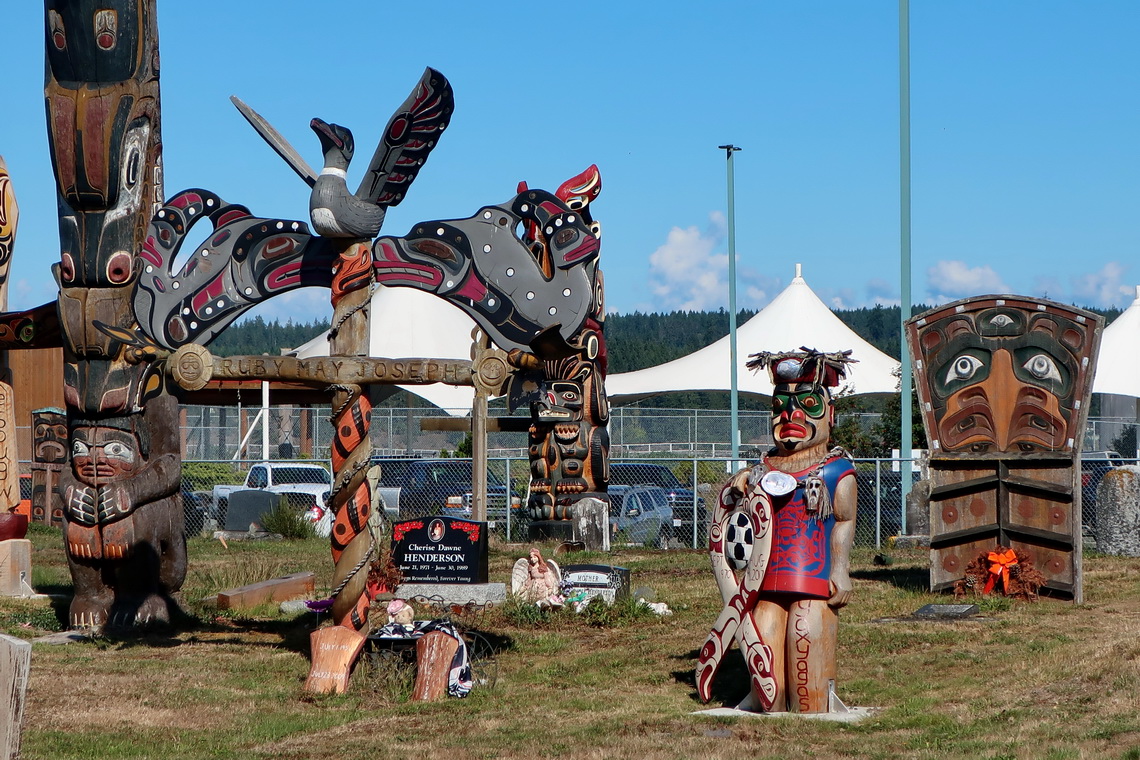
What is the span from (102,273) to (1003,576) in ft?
29.4

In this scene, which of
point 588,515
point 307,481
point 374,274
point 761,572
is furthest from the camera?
point 307,481

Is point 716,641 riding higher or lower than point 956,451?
lower

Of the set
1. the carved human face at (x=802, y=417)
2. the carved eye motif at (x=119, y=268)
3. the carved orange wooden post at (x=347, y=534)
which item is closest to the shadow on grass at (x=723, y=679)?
the carved human face at (x=802, y=417)

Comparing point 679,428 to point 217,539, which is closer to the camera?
point 217,539

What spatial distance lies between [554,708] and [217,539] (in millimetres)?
12639

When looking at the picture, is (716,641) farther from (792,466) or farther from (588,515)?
(588,515)

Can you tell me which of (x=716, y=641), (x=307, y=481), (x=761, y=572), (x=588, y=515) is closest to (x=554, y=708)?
(x=716, y=641)

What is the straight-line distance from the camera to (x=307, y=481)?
81.3 feet

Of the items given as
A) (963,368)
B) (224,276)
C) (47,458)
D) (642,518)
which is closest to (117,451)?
(224,276)

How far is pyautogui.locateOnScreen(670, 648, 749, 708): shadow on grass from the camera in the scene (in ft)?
28.9

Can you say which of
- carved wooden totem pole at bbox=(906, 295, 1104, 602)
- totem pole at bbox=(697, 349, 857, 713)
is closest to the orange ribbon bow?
carved wooden totem pole at bbox=(906, 295, 1104, 602)

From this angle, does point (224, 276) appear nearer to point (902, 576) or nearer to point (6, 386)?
point (6, 386)

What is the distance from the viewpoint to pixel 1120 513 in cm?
1612

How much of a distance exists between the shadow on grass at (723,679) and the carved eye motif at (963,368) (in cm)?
421
